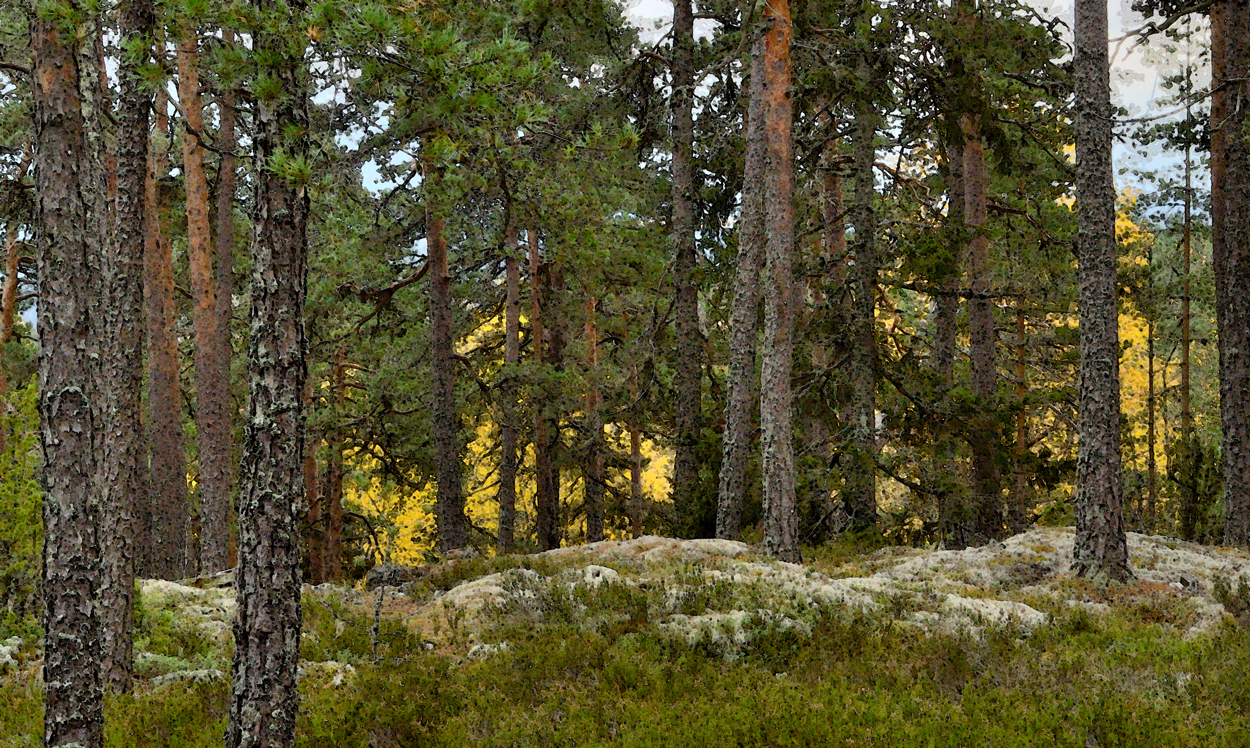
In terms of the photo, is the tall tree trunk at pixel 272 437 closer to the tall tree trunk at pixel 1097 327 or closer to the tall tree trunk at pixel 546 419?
the tall tree trunk at pixel 1097 327

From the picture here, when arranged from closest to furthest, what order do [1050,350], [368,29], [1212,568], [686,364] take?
1. [368,29]
2. [1212,568]
3. [686,364]
4. [1050,350]

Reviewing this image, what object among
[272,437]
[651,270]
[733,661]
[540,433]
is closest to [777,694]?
[733,661]

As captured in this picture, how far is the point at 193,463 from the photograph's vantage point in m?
27.1

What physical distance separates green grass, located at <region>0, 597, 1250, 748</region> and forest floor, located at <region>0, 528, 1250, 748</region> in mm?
21

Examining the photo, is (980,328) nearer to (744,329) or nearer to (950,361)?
(950,361)

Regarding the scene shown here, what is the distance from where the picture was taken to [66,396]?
5.38 meters

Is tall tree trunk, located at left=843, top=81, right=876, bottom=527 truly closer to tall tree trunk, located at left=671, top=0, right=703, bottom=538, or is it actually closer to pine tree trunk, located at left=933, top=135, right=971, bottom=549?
pine tree trunk, located at left=933, top=135, right=971, bottom=549

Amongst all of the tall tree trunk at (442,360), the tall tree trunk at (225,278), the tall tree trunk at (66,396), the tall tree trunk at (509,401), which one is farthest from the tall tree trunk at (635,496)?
the tall tree trunk at (66,396)

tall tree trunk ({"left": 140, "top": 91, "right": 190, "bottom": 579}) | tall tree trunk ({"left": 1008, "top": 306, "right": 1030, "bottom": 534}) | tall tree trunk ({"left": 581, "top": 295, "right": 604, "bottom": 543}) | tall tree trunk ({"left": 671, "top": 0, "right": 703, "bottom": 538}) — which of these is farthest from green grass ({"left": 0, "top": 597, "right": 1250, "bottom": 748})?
tall tree trunk ({"left": 581, "top": 295, "right": 604, "bottom": 543})

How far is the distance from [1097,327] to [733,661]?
5974mm

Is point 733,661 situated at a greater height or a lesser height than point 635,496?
greater

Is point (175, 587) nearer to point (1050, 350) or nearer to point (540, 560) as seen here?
point (540, 560)

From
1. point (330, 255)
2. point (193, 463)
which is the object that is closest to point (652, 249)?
point (330, 255)

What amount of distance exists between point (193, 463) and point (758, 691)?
24.6 metres
